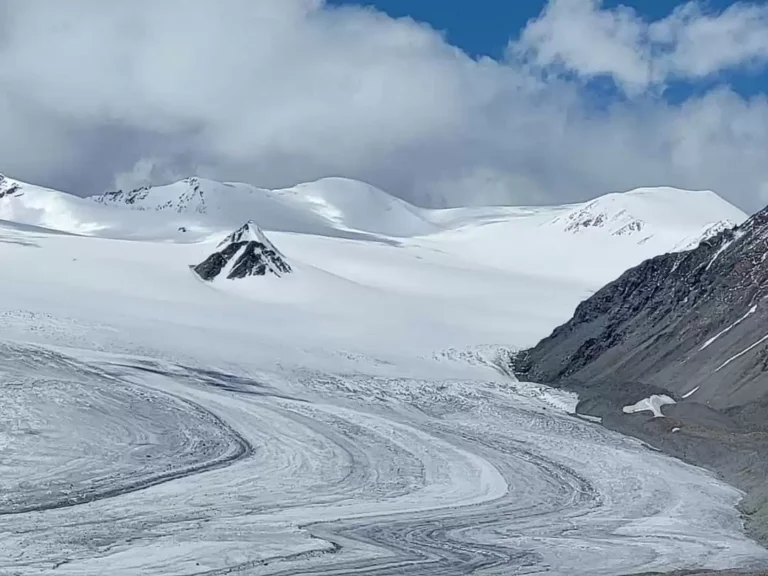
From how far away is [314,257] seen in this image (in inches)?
3492

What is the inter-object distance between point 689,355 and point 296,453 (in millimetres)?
15969

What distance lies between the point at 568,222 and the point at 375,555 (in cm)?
14008

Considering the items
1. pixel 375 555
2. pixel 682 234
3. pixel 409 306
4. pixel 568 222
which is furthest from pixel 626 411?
pixel 568 222

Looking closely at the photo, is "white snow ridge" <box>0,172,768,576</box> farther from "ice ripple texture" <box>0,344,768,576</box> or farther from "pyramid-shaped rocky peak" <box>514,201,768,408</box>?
"pyramid-shaped rocky peak" <box>514,201,768,408</box>

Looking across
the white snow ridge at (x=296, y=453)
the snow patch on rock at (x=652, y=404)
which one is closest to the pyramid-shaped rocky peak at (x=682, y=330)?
the snow patch on rock at (x=652, y=404)

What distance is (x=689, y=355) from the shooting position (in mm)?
32469

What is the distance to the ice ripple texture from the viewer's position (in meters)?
14.1

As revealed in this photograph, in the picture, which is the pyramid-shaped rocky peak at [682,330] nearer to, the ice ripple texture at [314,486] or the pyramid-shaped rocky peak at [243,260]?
the ice ripple texture at [314,486]

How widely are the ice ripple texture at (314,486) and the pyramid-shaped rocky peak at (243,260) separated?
27859 millimetres

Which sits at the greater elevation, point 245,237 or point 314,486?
point 245,237

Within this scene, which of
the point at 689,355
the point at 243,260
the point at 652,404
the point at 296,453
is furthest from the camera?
the point at 243,260

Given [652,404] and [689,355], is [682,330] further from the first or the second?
[652,404]

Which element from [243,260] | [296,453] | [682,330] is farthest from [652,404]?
[243,260]

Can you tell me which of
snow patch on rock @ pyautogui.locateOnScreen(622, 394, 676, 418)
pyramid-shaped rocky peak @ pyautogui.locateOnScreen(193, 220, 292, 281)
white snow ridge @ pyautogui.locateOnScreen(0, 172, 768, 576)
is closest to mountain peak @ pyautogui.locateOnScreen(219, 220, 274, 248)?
pyramid-shaped rocky peak @ pyautogui.locateOnScreen(193, 220, 292, 281)
